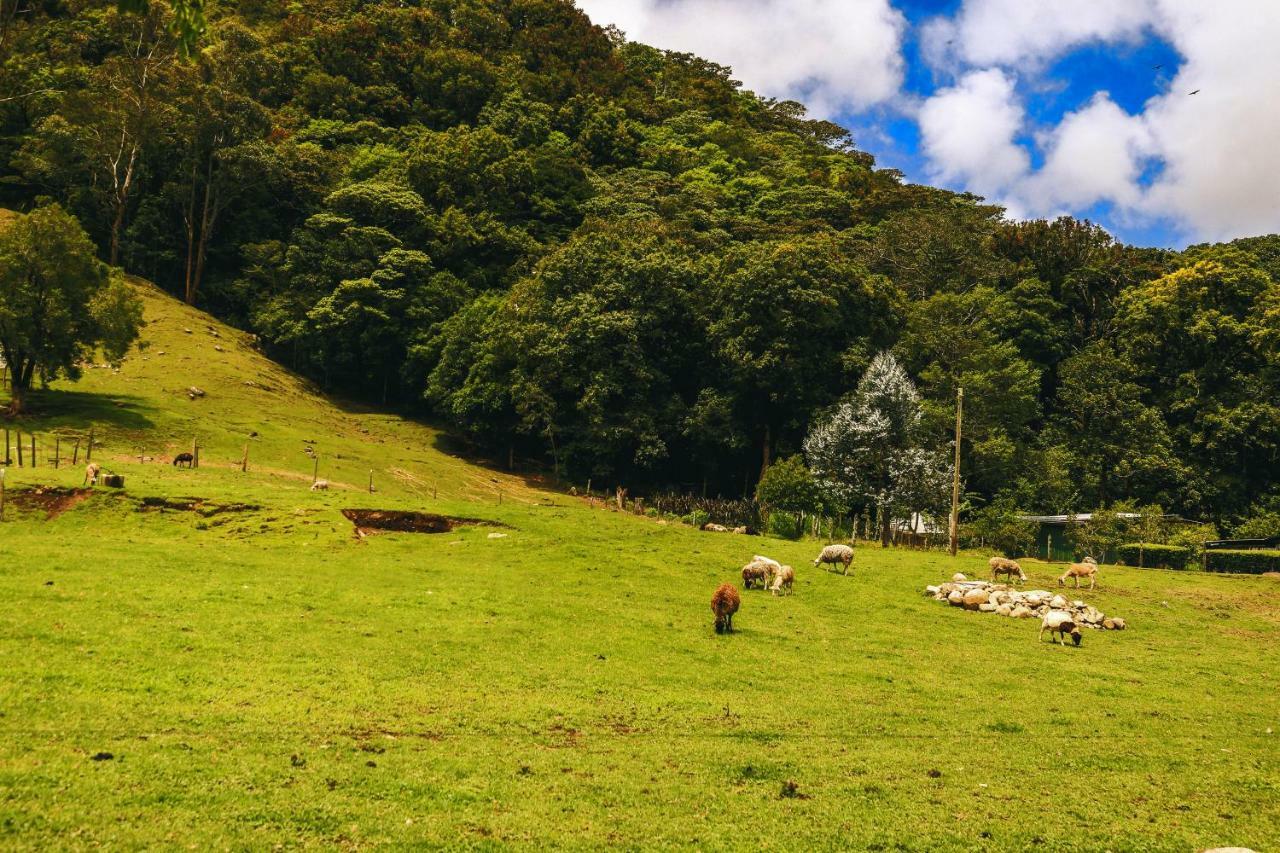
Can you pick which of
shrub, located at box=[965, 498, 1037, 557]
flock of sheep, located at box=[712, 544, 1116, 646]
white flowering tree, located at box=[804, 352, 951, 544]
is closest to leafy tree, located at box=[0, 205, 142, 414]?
flock of sheep, located at box=[712, 544, 1116, 646]

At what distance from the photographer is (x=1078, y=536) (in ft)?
155

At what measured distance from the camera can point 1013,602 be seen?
27.5 metres

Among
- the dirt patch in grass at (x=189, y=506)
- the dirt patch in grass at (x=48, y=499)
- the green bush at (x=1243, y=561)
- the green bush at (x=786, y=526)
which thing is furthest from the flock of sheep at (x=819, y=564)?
the dirt patch in grass at (x=48, y=499)

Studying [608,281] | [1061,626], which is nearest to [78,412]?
[608,281]

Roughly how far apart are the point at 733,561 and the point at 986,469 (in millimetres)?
34358

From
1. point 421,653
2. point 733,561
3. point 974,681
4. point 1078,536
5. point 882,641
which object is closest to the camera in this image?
point 421,653

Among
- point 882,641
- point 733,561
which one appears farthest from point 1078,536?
point 882,641

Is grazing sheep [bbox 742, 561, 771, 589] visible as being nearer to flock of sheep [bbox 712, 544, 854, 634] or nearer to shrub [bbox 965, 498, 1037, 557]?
flock of sheep [bbox 712, 544, 854, 634]

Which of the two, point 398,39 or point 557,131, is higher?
point 398,39

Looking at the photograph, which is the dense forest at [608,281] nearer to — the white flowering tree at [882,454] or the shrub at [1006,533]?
the white flowering tree at [882,454]

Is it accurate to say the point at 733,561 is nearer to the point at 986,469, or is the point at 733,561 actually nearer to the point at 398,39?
the point at 986,469

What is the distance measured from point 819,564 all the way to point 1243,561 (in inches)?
1028

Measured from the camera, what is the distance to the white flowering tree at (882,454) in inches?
2009

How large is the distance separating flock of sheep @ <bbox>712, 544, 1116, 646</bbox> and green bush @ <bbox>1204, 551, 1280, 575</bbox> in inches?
471
